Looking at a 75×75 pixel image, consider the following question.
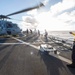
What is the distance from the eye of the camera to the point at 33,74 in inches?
265

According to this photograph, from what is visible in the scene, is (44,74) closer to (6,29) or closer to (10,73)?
(10,73)

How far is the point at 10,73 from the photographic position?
681 centimetres

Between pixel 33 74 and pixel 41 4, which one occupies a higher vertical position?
pixel 41 4

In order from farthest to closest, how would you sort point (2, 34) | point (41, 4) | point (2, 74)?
point (2, 34), point (41, 4), point (2, 74)

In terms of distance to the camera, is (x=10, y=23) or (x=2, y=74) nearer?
(x=2, y=74)

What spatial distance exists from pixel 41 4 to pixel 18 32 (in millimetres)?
15607

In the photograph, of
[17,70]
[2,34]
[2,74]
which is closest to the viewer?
[2,74]

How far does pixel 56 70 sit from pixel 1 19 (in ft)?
97.6

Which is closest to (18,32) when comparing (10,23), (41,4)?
(10,23)

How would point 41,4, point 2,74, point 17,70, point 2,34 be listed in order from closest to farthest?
point 2,74 < point 17,70 < point 41,4 < point 2,34

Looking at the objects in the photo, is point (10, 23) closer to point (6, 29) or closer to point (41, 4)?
point (6, 29)

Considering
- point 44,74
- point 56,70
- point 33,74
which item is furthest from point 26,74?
point 56,70

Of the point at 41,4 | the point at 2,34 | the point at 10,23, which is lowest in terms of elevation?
the point at 2,34

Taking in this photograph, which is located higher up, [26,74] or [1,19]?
[1,19]
